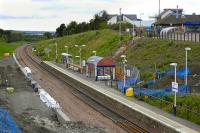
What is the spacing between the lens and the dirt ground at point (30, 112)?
1152 inches

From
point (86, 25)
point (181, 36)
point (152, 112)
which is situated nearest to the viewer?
point (152, 112)

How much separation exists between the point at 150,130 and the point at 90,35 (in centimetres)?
7581

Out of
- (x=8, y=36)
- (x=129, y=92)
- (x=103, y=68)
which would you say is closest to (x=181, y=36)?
(x=103, y=68)

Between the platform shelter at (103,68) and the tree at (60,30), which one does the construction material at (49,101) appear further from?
the tree at (60,30)

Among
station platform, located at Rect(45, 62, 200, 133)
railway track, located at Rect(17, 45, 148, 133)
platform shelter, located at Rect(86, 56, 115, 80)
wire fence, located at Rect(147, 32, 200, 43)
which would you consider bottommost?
railway track, located at Rect(17, 45, 148, 133)

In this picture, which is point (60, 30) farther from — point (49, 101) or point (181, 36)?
point (49, 101)

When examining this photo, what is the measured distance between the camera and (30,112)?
36.2 meters

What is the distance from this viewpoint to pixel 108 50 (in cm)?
8025

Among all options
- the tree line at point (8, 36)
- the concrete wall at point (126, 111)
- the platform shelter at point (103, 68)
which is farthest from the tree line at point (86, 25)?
the concrete wall at point (126, 111)

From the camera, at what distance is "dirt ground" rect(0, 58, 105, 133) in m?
29.2

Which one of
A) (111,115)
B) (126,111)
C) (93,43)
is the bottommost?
(111,115)

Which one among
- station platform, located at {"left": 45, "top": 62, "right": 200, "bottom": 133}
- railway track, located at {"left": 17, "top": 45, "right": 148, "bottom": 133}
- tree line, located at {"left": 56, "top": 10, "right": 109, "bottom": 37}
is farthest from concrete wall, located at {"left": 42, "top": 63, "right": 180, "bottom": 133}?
tree line, located at {"left": 56, "top": 10, "right": 109, "bottom": 37}

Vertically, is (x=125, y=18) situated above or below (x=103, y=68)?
above

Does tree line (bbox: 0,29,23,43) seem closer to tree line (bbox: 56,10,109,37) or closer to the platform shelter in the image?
tree line (bbox: 56,10,109,37)
